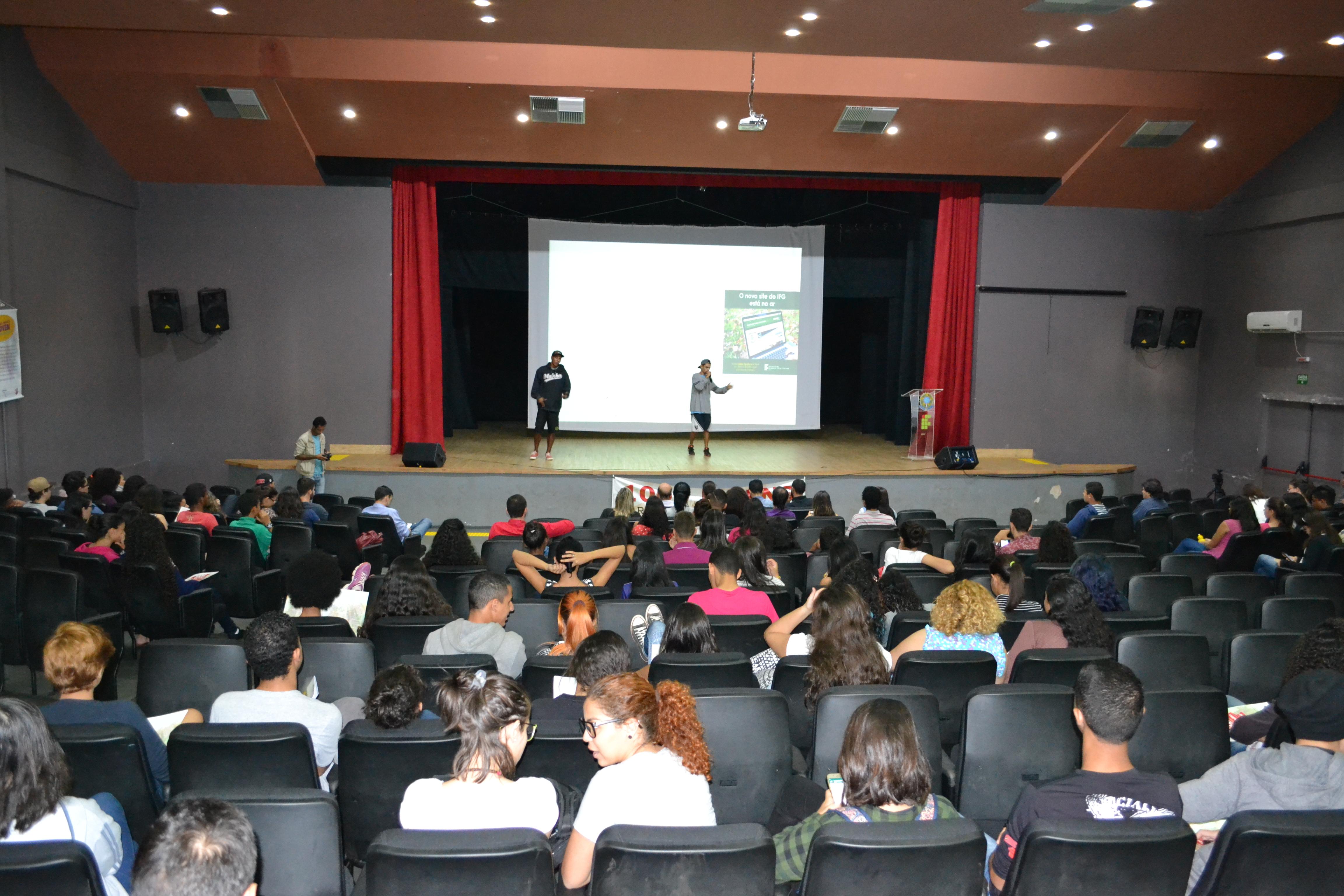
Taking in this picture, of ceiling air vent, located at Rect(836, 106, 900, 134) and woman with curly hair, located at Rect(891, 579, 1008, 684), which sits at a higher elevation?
ceiling air vent, located at Rect(836, 106, 900, 134)

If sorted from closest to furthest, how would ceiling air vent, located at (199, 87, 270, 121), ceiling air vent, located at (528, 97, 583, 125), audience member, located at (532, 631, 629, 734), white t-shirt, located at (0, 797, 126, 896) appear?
white t-shirt, located at (0, 797, 126, 896), audience member, located at (532, 631, 629, 734), ceiling air vent, located at (199, 87, 270, 121), ceiling air vent, located at (528, 97, 583, 125)

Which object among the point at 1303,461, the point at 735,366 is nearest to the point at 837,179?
the point at 735,366

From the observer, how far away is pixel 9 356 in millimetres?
9297

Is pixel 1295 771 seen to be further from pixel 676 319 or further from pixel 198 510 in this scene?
pixel 676 319

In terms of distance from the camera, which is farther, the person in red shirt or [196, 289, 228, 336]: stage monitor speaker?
[196, 289, 228, 336]: stage monitor speaker

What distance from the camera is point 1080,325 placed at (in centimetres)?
1331

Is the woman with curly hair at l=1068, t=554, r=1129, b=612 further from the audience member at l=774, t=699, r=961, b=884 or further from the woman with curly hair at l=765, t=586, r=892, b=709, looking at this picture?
the audience member at l=774, t=699, r=961, b=884

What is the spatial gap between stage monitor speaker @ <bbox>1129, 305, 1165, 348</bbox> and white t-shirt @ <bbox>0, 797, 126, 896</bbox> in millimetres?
13369

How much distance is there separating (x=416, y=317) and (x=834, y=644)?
10101 millimetres

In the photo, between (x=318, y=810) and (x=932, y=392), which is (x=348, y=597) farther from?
(x=932, y=392)

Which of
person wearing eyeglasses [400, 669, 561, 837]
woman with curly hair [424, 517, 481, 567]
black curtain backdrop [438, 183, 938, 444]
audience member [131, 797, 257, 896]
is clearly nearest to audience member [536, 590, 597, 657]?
person wearing eyeglasses [400, 669, 561, 837]

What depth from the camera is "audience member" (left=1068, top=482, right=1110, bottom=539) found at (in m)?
8.16

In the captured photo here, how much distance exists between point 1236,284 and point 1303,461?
8.69ft

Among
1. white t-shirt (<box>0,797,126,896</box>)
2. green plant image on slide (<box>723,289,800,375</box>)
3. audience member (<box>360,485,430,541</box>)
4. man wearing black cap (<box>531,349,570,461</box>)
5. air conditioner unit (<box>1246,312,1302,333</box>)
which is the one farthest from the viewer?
green plant image on slide (<box>723,289,800,375</box>)
